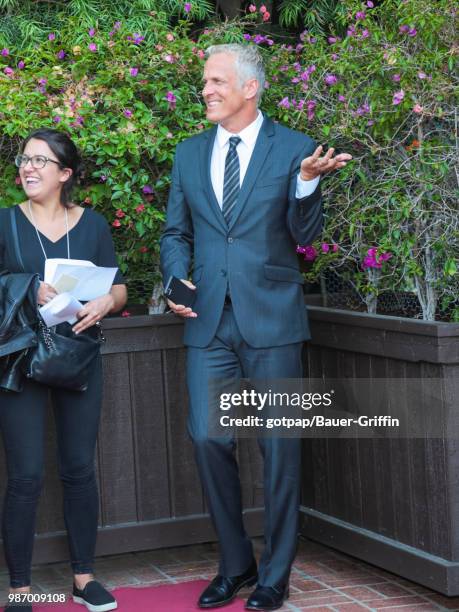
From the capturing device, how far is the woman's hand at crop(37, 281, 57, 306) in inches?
161

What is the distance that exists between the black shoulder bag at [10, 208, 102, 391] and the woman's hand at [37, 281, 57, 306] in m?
0.04

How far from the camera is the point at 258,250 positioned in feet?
14.2

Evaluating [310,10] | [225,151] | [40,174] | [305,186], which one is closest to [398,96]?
[305,186]

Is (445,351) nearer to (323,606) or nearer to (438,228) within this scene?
(438,228)

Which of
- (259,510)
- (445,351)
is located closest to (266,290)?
(445,351)

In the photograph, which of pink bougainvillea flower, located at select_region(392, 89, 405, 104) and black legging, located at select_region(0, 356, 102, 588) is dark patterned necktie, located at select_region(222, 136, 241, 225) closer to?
pink bougainvillea flower, located at select_region(392, 89, 405, 104)

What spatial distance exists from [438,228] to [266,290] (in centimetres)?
80

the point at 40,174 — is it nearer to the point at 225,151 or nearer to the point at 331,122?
the point at 225,151

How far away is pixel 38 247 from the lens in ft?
13.8

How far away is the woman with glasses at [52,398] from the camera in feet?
13.7

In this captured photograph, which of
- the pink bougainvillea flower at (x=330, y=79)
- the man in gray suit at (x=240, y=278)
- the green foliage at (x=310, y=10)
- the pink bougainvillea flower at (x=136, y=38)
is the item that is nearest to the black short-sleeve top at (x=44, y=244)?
the man in gray suit at (x=240, y=278)

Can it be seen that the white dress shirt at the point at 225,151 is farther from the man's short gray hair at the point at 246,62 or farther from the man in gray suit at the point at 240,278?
the man's short gray hair at the point at 246,62

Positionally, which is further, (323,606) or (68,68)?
(68,68)

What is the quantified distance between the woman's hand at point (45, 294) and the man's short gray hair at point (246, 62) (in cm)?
112
